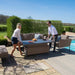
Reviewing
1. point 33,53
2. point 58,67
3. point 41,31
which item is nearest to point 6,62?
point 33,53

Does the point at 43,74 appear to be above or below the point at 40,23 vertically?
below

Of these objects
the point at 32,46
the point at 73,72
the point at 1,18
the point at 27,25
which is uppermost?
the point at 1,18

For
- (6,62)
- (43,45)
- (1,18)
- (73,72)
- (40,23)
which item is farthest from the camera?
(1,18)

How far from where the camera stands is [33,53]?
543 centimetres

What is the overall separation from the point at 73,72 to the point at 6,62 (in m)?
2.92

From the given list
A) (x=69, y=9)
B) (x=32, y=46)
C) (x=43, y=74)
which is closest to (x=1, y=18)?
(x=69, y=9)

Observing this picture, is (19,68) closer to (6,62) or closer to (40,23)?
(6,62)

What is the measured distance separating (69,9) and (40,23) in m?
8.59

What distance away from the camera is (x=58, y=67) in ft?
13.3

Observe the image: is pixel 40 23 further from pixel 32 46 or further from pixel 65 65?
pixel 65 65

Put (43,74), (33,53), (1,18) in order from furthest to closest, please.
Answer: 1. (1,18)
2. (33,53)
3. (43,74)

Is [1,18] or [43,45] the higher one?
[1,18]

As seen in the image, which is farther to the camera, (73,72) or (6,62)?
(6,62)

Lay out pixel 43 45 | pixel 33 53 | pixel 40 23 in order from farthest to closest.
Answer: pixel 40 23, pixel 43 45, pixel 33 53
